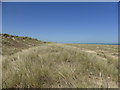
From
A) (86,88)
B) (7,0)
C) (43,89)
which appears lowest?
(43,89)

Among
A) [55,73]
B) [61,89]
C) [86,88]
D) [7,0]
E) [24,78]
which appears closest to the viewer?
[86,88]

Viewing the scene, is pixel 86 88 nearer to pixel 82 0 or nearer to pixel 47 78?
→ pixel 47 78

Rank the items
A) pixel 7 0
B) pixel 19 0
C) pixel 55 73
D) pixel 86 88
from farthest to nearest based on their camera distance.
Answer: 1. pixel 19 0
2. pixel 7 0
3. pixel 55 73
4. pixel 86 88

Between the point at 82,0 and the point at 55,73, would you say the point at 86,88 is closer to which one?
the point at 55,73

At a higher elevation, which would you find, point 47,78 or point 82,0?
point 82,0

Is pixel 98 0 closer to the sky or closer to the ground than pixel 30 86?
closer to the sky

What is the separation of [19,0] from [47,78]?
3248 millimetres

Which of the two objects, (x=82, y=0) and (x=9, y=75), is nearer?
(x=9, y=75)

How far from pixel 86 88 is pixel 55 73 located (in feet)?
3.17

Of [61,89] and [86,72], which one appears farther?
[86,72]

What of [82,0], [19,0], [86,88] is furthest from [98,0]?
[86,88]

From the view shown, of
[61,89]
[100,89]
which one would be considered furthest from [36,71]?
[100,89]

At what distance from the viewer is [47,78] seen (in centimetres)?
235

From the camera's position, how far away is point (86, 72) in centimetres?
275
